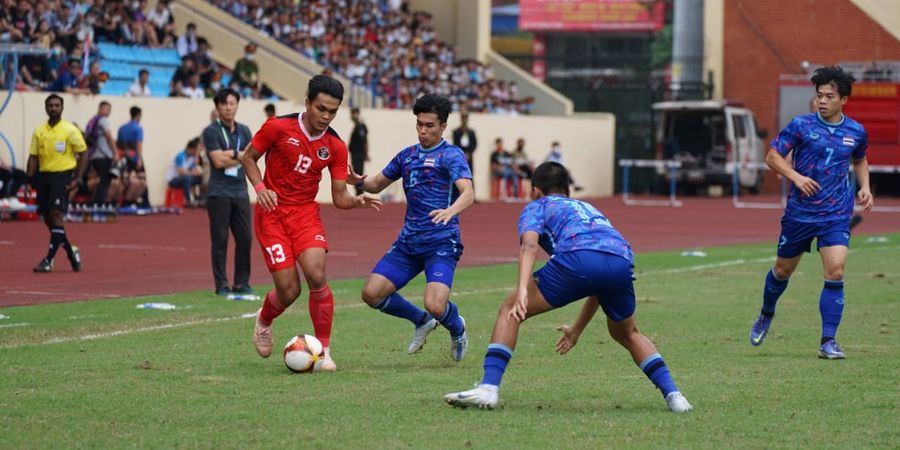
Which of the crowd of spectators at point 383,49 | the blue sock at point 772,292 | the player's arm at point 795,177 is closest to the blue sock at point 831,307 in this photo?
the blue sock at point 772,292

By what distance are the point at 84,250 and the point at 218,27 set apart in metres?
17.0

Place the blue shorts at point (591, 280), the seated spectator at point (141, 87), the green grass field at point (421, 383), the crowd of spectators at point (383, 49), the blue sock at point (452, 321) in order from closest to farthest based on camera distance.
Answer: the green grass field at point (421, 383) → the blue shorts at point (591, 280) → the blue sock at point (452, 321) → the seated spectator at point (141, 87) → the crowd of spectators at point (383, 49)

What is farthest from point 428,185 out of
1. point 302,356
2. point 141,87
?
point 141,87

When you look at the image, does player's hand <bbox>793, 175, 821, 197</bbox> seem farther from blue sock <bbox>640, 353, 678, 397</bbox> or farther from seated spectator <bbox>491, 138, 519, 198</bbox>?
seated spectator <bbox>491, 138, 519, 198</bbox>

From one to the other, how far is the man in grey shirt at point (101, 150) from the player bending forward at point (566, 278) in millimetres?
19009

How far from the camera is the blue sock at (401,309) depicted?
10.9 meters

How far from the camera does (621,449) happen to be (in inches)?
285

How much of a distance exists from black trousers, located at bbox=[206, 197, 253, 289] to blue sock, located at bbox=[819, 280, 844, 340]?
248 inches

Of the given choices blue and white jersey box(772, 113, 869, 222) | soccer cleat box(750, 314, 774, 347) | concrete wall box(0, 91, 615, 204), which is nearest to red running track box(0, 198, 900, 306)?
concrete wall box(0, 91, 615, 204)

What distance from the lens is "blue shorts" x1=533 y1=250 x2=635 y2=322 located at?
26.7 feet

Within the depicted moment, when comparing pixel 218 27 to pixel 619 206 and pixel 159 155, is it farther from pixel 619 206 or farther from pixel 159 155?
pixel 619 206

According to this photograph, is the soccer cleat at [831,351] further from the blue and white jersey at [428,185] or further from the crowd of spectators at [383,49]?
the crowd of spectators at [383,49]

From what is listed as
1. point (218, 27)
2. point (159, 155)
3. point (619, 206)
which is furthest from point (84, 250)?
point (619, 206)

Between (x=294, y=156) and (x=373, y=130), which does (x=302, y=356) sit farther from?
(x=373, y=130)
